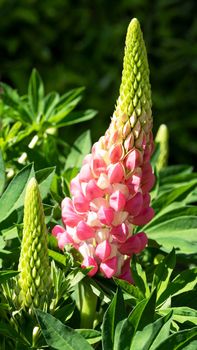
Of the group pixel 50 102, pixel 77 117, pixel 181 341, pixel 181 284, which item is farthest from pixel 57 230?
pixel 50 102

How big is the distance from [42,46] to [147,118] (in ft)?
10.7

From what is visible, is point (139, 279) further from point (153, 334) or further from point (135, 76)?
point (135, 76)

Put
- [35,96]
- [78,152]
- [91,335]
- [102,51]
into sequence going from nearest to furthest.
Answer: [91,335] → [78,152] → [35,96] → [102,51]

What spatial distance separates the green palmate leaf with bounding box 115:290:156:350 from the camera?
1.10 meters

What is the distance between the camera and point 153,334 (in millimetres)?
1091

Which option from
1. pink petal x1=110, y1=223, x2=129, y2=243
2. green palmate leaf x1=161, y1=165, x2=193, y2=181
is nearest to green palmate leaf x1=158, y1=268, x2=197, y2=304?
pink petal x1=110, y1=223, x2=129, y2=243

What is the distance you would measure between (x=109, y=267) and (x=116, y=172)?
0.57 feet

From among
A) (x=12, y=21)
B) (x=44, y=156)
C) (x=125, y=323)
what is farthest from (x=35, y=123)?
(x=12, y=21)

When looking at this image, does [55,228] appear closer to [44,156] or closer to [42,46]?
[44,156]

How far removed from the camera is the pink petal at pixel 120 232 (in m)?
1.29

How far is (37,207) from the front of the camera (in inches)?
45.0

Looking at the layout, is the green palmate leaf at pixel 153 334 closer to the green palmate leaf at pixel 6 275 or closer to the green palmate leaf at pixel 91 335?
the green palmate leaf at pixel 91 335

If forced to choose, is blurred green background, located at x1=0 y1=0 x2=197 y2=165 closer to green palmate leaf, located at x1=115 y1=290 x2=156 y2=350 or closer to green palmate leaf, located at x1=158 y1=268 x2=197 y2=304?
green palmate leaf, located at x1=158 y1=268 x2=197 y2=304

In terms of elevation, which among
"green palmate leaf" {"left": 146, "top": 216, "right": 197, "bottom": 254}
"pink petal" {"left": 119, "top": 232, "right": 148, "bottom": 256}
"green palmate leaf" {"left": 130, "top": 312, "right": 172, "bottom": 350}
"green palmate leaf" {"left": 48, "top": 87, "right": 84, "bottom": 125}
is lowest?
"green palmate leaf" {"left": 130, "top": 312, "right": 172, "bottom": 350}
